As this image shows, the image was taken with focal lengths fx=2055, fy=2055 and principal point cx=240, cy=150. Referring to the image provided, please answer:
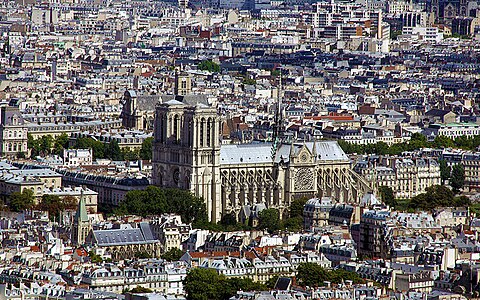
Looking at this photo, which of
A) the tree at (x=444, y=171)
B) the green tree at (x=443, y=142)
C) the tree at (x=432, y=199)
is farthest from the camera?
the green tree at (x=443, y=142)

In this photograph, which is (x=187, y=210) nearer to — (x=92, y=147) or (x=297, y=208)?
(x=297, y=208)

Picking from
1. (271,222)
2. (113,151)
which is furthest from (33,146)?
(271,222)

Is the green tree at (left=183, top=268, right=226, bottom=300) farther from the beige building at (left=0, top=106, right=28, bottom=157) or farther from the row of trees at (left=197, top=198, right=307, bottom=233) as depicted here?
the beige building at (left=0, top=106, right=28, bottom=157)

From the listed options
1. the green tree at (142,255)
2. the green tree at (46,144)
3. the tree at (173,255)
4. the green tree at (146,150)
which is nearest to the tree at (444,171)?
the green tree at (146,150)

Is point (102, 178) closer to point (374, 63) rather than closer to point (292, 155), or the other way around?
point (292, 155)

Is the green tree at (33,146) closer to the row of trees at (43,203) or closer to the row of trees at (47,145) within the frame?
the row of trees at (47,145)

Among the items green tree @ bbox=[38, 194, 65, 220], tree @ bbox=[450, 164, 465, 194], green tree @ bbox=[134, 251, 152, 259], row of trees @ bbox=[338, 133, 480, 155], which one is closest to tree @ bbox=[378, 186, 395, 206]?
tree @ bbox=[450, 164, 465, 194]

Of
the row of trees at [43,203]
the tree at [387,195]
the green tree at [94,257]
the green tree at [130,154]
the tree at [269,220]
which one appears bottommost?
the green tree at [130,154]
